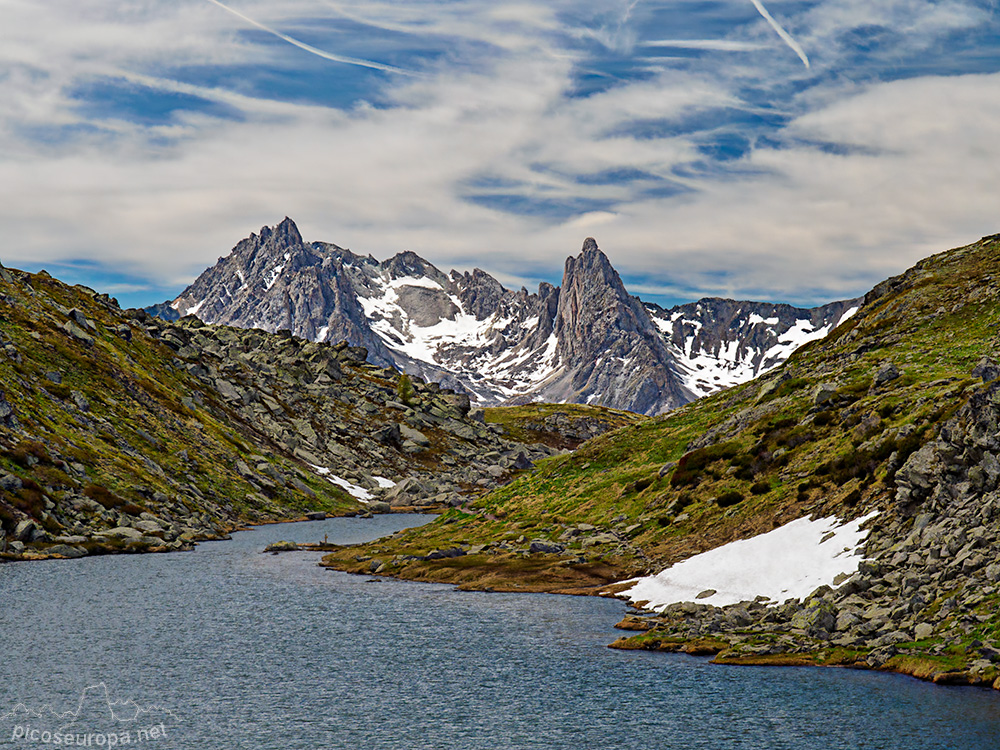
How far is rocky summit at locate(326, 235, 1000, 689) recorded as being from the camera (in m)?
43.0

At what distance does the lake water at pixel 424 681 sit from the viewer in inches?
1382

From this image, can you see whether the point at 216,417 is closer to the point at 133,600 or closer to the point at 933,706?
the point at 133,600

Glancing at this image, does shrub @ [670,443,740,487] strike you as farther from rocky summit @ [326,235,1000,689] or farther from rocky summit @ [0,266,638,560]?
rocky summit @ [0,266,638,560]

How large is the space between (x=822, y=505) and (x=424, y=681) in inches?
1276

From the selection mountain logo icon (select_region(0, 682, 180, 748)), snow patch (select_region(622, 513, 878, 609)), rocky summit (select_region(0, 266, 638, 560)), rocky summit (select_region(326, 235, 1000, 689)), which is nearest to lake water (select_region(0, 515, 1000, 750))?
mountain logo icon (select_region(0, 682, 180, 748))

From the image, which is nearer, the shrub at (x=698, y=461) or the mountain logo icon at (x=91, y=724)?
the mountain logo icon at (x=91, y=724)

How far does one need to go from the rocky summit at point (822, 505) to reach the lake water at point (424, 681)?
3532 mm

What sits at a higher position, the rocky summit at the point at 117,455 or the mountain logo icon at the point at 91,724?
the rocky summit at the point at 117,455

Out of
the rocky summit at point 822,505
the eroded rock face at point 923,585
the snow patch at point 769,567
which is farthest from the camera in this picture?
the snow patch at point 769,567

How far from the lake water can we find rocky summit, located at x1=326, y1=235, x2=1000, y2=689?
3.53 meters

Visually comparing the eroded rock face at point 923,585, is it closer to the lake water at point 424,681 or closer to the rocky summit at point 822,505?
the rocky summit at point 822,505

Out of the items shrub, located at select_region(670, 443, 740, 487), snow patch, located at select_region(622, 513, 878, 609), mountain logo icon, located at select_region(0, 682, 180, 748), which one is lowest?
mountain logo icon, located at select_region(0, 682, 180, 748)

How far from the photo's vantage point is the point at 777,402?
85.5m

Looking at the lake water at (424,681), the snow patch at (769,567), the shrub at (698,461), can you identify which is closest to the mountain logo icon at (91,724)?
the lake water at (424,681)
